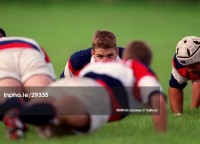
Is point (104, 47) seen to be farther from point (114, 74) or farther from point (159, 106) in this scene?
point (159, 106)

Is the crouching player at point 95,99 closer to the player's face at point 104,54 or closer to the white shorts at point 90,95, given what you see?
the white shorts at point 90,95

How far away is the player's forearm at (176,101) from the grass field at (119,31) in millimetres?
142

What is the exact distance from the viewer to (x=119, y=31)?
1312 inches

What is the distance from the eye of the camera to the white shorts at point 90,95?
7773mm

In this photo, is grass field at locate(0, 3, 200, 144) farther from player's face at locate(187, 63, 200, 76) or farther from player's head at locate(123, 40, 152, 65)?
player's head at locate(123, 40, 152, 65)

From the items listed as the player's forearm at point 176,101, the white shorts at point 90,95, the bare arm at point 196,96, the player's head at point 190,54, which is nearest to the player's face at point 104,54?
the player's head at point 190,54

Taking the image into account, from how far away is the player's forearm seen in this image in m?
10.9

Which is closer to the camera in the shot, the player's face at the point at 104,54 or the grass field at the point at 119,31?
the grass field at the point at 119,31

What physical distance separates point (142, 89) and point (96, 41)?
2.77m

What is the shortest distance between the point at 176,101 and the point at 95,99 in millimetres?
3299

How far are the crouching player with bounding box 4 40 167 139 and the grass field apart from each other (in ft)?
0.59

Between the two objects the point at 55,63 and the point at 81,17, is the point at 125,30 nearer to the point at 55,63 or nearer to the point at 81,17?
the point at 81,17

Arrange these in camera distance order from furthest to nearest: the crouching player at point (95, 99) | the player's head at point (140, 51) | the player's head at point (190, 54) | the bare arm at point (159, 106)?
the player's head at point (190, 54), the player's head at point (140, 51), the bare arm at point (159, 106), the crouching player at point (95, 99)

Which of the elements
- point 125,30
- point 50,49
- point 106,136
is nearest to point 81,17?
point 125,30
